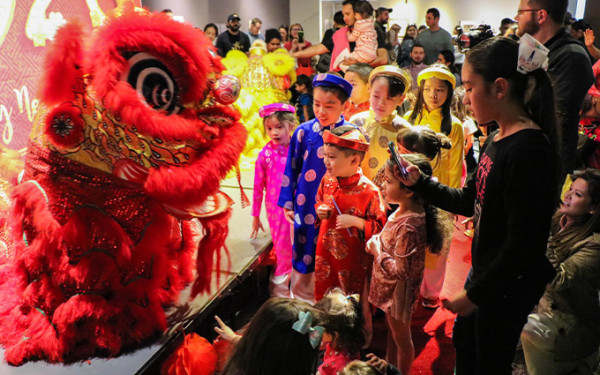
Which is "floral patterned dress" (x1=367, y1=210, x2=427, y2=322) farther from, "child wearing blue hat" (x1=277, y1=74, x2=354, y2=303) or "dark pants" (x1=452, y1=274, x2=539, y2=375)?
"child wearing blue hat" (x1=277, y1=74, x2=354, y2=303)

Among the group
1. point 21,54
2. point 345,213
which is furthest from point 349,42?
point 21,54

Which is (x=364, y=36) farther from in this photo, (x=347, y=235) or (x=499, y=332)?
(x=499, y=332)

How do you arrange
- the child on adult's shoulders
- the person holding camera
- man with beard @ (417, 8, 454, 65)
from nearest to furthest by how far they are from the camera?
1. the child on adult's shoulders
2. man with beard @ (417, 8, 454, 65)
3. the person holding camera

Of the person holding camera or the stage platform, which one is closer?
the stage platform

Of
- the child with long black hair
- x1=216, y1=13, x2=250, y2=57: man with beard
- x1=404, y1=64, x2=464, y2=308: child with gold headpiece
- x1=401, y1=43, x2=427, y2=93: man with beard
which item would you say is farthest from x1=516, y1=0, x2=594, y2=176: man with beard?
x1=216, y1=13, x2=250, y2=57: man with beard

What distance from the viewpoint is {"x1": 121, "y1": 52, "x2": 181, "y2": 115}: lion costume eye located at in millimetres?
1453

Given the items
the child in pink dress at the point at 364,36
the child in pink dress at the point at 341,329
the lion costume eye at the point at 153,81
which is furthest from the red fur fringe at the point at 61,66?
the child in pink dress at the point at 364,36

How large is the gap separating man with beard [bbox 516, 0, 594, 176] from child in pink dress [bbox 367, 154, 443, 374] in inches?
36.6

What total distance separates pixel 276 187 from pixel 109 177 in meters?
1.28

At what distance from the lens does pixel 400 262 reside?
181 cm

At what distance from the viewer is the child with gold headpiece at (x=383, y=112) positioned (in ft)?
8.74

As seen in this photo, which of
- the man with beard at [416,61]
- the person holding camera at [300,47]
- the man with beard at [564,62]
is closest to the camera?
the man with beard at [564,62]

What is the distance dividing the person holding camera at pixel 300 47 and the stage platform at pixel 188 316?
3931 millimetres

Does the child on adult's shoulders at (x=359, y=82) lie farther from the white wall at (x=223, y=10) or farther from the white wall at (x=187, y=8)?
the white wall at (x=187, y=8)
